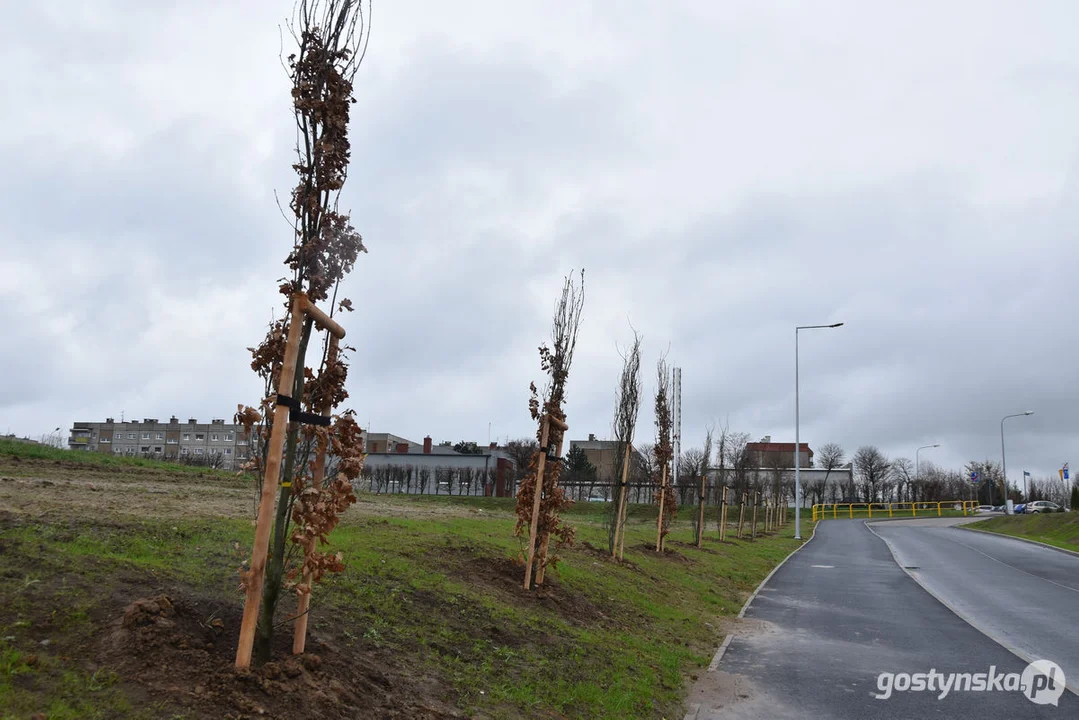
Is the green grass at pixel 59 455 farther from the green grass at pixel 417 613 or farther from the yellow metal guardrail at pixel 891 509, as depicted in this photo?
the yellow metal guardrail at pixel 891 509

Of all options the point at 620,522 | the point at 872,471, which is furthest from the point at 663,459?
the point at 872,471

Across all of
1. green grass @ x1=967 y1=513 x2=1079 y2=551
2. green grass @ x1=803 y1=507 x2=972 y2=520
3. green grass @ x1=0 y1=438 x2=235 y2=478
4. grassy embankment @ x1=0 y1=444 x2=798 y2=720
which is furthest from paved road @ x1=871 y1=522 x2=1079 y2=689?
green grass @ x1=803 y1=507 x2=972 y2=520

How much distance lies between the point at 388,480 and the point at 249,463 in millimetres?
66210

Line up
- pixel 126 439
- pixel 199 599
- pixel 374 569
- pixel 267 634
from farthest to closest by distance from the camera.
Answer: pixel 126 439 < pixel 374 569 < pixel 199 599 < pixel 267 634

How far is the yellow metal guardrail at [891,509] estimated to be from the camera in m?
65.6

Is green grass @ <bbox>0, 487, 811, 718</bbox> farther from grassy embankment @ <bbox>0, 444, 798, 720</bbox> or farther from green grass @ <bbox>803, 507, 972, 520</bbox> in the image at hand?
green grass @ <bbox>803, 507, 972, 520</bbox>

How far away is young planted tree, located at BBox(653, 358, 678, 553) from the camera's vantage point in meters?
19.9

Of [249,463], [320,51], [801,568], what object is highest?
[320,51]

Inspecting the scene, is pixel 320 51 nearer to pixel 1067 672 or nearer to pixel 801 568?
pixel 1067 672

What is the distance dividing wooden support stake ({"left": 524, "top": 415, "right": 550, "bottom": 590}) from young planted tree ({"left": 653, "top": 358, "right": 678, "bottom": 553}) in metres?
9.15

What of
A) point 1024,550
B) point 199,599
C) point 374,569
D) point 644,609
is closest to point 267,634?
point 199,599

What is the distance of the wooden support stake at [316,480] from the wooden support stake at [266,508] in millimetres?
334

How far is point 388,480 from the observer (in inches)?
2739

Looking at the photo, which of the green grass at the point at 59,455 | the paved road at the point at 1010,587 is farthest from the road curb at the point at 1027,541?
the green grass at the point at 59,455
